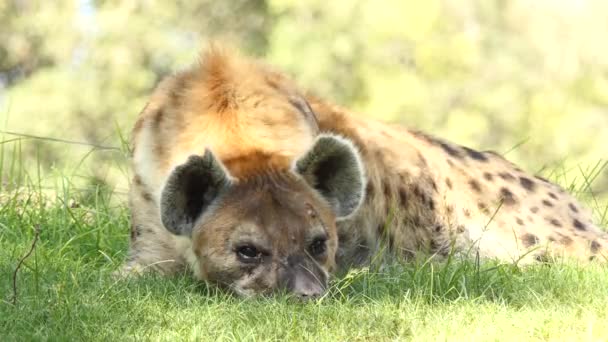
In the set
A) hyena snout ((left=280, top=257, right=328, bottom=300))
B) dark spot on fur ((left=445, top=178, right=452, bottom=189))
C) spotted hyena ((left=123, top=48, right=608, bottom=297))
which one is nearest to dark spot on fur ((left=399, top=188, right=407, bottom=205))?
spotted hyena ((left=123, top=48, right=608, bottom=297))

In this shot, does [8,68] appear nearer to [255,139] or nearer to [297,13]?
[297,13]

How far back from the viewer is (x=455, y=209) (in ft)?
17.4

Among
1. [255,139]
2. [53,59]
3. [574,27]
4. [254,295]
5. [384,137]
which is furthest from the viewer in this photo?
[53,59]

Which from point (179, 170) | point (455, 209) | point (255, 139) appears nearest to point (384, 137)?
point (455, 209)

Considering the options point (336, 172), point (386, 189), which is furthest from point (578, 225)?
point (336, 172)

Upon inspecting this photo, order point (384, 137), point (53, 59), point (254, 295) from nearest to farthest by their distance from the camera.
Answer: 1. point (254, 295)
2. point (384, 137)
3. point (53, 59)

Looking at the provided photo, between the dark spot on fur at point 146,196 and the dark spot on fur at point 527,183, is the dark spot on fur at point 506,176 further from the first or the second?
the dark spot on fur at point 146,196

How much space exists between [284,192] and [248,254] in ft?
0.88

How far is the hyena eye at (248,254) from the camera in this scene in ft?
12.4

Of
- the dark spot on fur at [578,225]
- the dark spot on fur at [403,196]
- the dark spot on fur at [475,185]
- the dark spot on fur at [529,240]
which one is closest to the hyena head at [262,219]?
the dark spot on fur at [403,196]

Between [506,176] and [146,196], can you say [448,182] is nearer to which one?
[506,176]

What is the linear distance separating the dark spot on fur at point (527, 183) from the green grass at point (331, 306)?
1.17m

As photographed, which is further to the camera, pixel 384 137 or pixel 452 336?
pixel 384 137

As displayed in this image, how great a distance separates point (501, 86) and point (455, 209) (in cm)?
600
